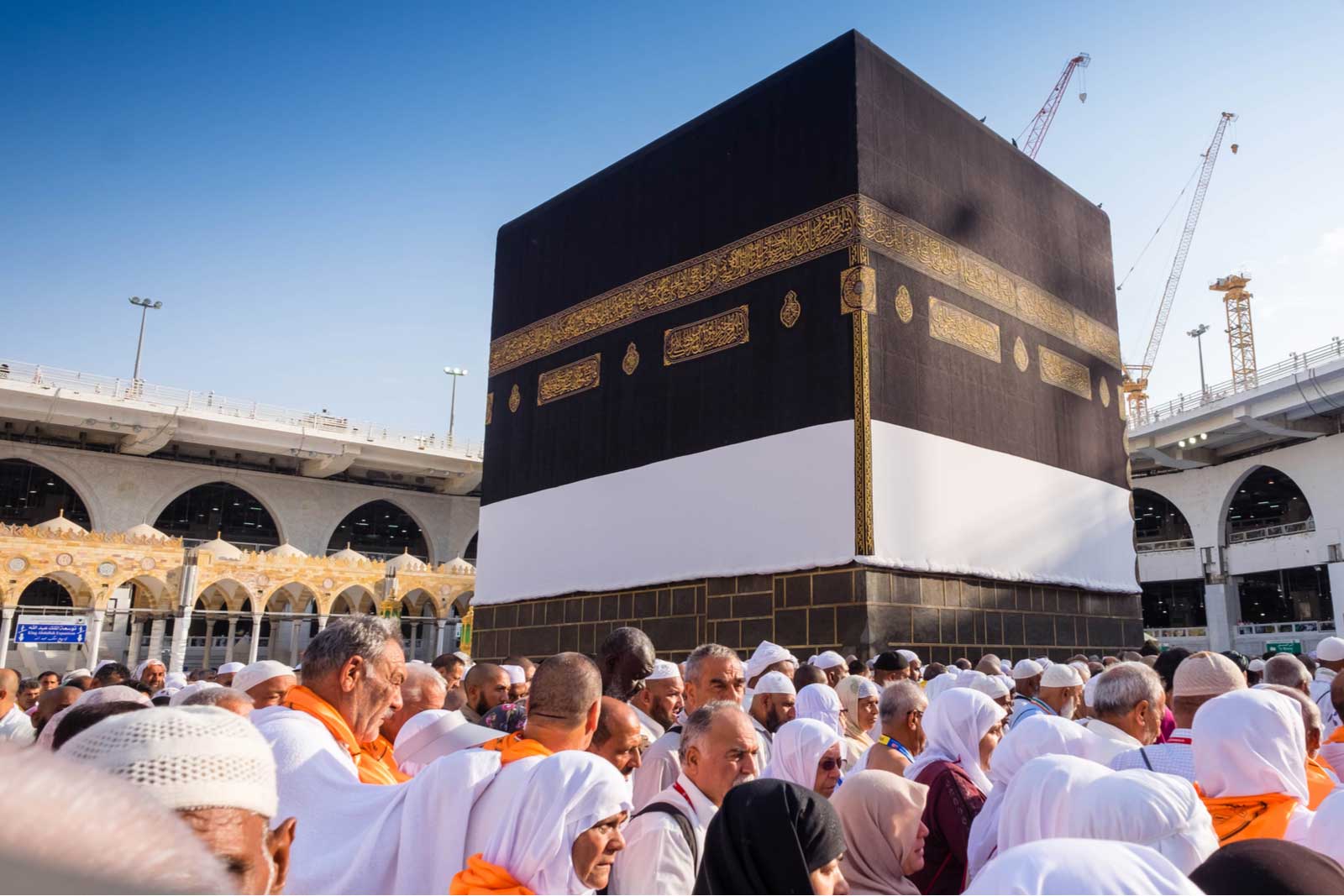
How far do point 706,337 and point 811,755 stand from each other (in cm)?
816

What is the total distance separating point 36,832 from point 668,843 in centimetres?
149

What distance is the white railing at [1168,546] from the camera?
879 inches

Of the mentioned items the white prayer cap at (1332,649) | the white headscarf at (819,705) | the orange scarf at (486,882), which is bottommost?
the orange scarf at (486,882)

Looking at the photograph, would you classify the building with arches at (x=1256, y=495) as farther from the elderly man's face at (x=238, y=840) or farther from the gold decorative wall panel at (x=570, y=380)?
the elderly man's face at (x=238, y=840)

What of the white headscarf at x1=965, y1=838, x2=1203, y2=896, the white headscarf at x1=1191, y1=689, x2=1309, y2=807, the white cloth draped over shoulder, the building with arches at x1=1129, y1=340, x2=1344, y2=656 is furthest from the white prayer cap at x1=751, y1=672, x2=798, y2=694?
the building with arches at x1=1129, y1=340, x2=1344, y2=656

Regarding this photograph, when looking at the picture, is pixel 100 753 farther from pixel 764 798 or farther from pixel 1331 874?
pixel 1331 874

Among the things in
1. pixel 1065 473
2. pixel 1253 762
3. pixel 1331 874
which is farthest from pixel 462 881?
pixel 1065 473

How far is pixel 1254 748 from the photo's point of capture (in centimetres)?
181

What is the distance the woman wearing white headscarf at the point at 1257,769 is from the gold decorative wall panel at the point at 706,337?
8.22 metres

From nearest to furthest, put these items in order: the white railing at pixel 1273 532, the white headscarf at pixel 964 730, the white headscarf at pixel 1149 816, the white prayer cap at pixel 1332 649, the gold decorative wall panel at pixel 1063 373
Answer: the white headscarf at pixel 1149 816 < the white headscarf at pixel 964 730 < the white prayer cap at pixel 1332 649 < the gold decorative wall panel at pixel 1063 373 < the white railing at pixel 1273 532

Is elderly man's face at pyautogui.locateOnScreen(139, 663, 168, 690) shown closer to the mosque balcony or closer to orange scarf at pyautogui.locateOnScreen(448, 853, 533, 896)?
orange scarf at pyautogui.locateOnScreen(448, 853, 533, 896)

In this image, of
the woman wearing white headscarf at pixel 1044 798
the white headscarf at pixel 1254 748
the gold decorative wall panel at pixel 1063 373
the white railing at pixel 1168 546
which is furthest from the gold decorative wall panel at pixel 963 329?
the white railing at pixel 1168 546

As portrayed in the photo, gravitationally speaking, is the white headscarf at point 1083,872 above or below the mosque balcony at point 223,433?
below

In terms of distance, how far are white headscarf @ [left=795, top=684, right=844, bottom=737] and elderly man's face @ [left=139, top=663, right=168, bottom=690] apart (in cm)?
345
